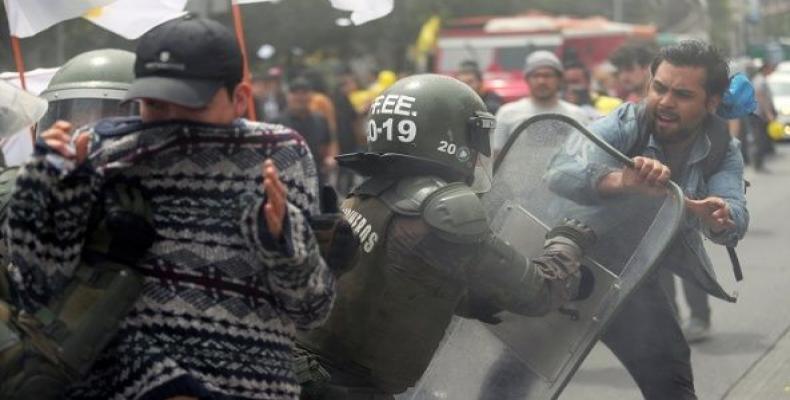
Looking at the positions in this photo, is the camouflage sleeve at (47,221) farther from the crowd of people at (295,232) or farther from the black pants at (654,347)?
the black pants at (654,347)

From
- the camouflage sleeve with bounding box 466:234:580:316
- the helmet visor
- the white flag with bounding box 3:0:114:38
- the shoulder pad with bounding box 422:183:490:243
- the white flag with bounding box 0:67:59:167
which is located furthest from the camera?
the white flag with bounding box 0:67:59:167

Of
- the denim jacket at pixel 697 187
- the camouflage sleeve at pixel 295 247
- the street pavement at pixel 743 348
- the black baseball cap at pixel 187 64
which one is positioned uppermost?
the black baseball cap at pixel 187 64

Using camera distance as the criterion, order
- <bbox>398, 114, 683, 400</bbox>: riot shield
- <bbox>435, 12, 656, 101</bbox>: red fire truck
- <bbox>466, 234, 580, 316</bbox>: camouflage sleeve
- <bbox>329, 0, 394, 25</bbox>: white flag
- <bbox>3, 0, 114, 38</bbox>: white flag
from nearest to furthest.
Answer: <bbox>466, 234, 580, 316</bbox>: camouflage sleeve
<bbox>398, 114, 683, 400</bbox>: riot shield
<bbox>3, 0, 114, 38</bbox>: white flag
<bbox>329, 0, 394, 25</bbox>: white flag
<bbox>435, 12, 656, 101</bbox>: red fire truck

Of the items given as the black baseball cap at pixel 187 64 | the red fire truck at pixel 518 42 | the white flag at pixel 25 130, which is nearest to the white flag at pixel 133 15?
the white flag at pixel 25 130

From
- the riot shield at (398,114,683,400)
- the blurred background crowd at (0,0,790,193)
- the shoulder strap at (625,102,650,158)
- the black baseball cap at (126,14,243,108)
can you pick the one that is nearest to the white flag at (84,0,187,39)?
the blurred background crowd at (0,0,790,193)

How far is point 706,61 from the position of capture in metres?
4.93

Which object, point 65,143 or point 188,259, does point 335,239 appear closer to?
point 188,259

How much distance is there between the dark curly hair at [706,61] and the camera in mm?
4926

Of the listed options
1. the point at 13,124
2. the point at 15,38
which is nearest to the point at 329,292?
the point at 13,124

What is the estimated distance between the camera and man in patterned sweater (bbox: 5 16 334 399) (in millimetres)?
2994

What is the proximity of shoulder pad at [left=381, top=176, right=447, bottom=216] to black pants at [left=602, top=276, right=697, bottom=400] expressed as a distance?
126 cm

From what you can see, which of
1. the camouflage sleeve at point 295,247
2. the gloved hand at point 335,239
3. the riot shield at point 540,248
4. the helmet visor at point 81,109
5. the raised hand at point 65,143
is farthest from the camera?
the helmet visor at point 81,109

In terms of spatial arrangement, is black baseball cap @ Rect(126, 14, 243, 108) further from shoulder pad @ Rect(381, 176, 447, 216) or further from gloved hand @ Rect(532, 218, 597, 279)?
gloved hand @ Rect(532, 218, 597, 279)

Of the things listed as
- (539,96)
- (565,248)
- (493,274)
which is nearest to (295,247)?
(493,274)
